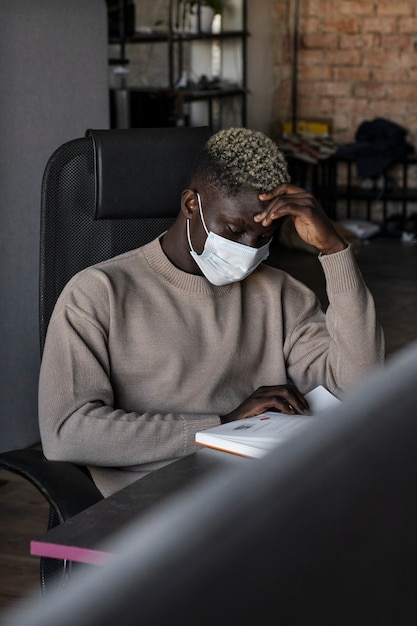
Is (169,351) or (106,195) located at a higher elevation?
(106,195)

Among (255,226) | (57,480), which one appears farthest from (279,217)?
(57,480)

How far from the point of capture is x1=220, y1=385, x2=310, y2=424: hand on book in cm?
160

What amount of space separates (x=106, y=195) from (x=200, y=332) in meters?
0.36

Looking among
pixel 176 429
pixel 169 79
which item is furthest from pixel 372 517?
pixel 169 79

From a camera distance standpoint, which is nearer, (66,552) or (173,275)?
(66,552)

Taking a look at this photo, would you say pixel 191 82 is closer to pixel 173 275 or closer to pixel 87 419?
pixel 173 275

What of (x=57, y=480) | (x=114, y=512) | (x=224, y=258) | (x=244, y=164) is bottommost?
(x=57, y=480)

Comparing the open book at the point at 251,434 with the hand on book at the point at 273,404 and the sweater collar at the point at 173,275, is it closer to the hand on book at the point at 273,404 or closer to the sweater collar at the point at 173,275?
the hand on book at the point at 273,404

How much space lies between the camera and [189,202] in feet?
5.62

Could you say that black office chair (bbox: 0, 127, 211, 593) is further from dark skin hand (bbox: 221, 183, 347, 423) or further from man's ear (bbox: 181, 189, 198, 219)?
dark skin hand (bbox: 221, 183, 347, 423)

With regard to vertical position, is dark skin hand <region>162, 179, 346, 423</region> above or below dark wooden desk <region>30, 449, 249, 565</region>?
above

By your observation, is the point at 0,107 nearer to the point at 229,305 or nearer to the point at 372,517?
the point at 229,305

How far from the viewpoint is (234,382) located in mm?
1776

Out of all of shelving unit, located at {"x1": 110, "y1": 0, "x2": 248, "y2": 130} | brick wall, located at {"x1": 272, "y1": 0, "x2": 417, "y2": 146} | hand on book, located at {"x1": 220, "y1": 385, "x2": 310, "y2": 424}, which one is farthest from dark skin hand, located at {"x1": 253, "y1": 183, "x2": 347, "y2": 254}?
brick wall, located at {"x1": 272, "y1": 0, "x2": 417, "y2": 146}
